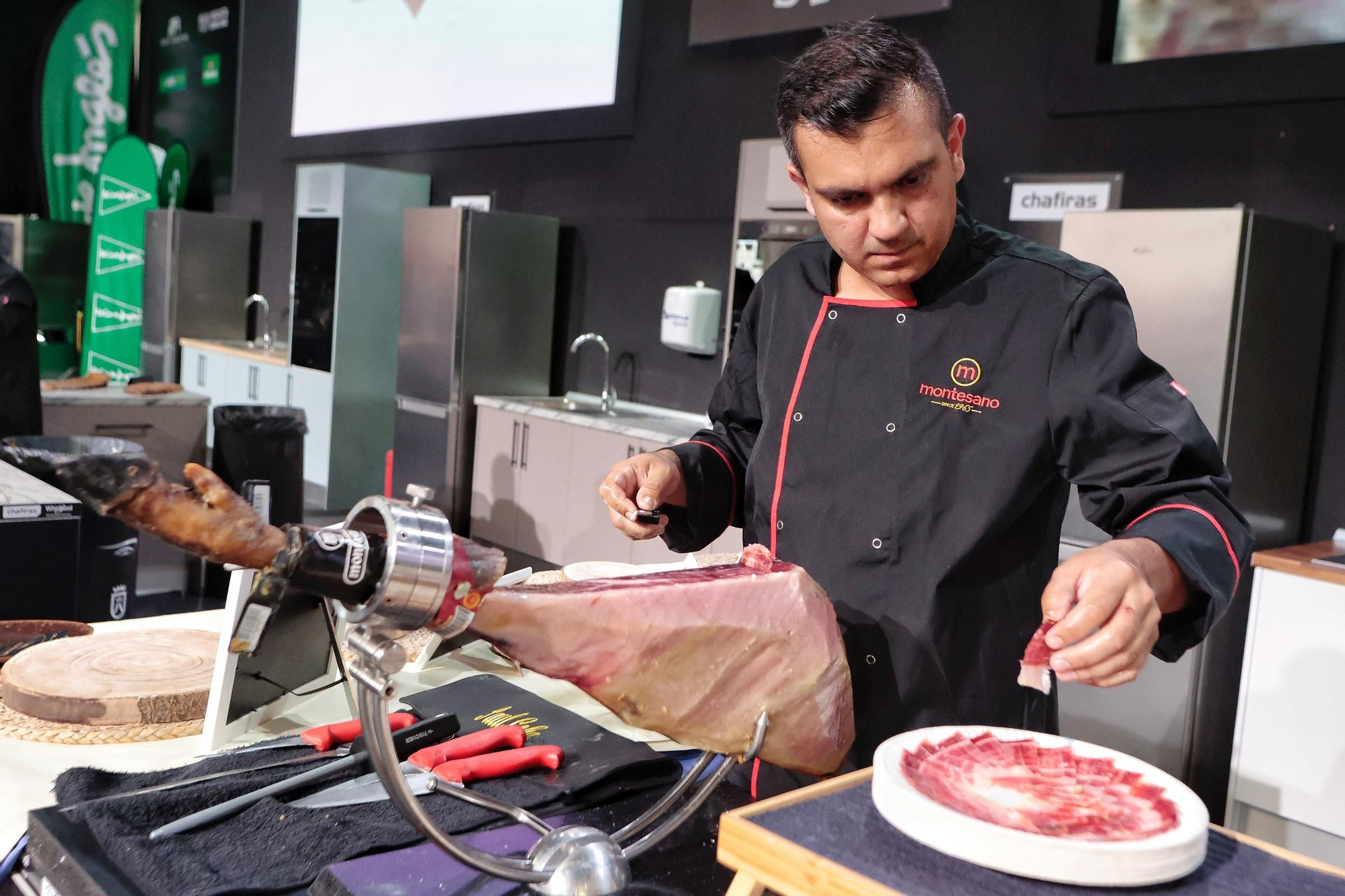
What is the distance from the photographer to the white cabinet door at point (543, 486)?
207 inches

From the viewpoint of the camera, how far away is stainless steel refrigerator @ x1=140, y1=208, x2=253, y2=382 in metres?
8.58

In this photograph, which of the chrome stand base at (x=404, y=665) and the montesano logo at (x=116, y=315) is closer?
the chrome stand base at (x=404, y=665)

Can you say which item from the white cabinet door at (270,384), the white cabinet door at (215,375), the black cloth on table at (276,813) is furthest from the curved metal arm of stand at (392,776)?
the white cabinet door at (215,375)

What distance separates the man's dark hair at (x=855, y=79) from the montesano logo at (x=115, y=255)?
9120 mm

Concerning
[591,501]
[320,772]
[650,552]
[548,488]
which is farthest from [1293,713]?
[548,488]

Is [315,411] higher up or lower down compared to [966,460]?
lower down

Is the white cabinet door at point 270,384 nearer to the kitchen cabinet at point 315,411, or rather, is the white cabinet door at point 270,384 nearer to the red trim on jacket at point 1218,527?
the kitchen cabinet at point 315,411

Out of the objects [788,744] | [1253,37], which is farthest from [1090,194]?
[788,744]

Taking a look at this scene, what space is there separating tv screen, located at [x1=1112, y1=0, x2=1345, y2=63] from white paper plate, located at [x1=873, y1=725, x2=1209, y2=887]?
3.25 meters

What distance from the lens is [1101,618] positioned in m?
0.99

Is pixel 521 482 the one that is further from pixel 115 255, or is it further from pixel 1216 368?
pixel 115 255

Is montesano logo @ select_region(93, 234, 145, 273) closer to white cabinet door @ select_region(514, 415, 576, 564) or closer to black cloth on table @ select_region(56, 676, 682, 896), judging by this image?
white cabinet door @ select_region(514, 415, 576, 564)

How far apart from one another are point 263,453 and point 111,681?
377cm

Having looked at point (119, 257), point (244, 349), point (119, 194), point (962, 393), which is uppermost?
point (119, 194)
